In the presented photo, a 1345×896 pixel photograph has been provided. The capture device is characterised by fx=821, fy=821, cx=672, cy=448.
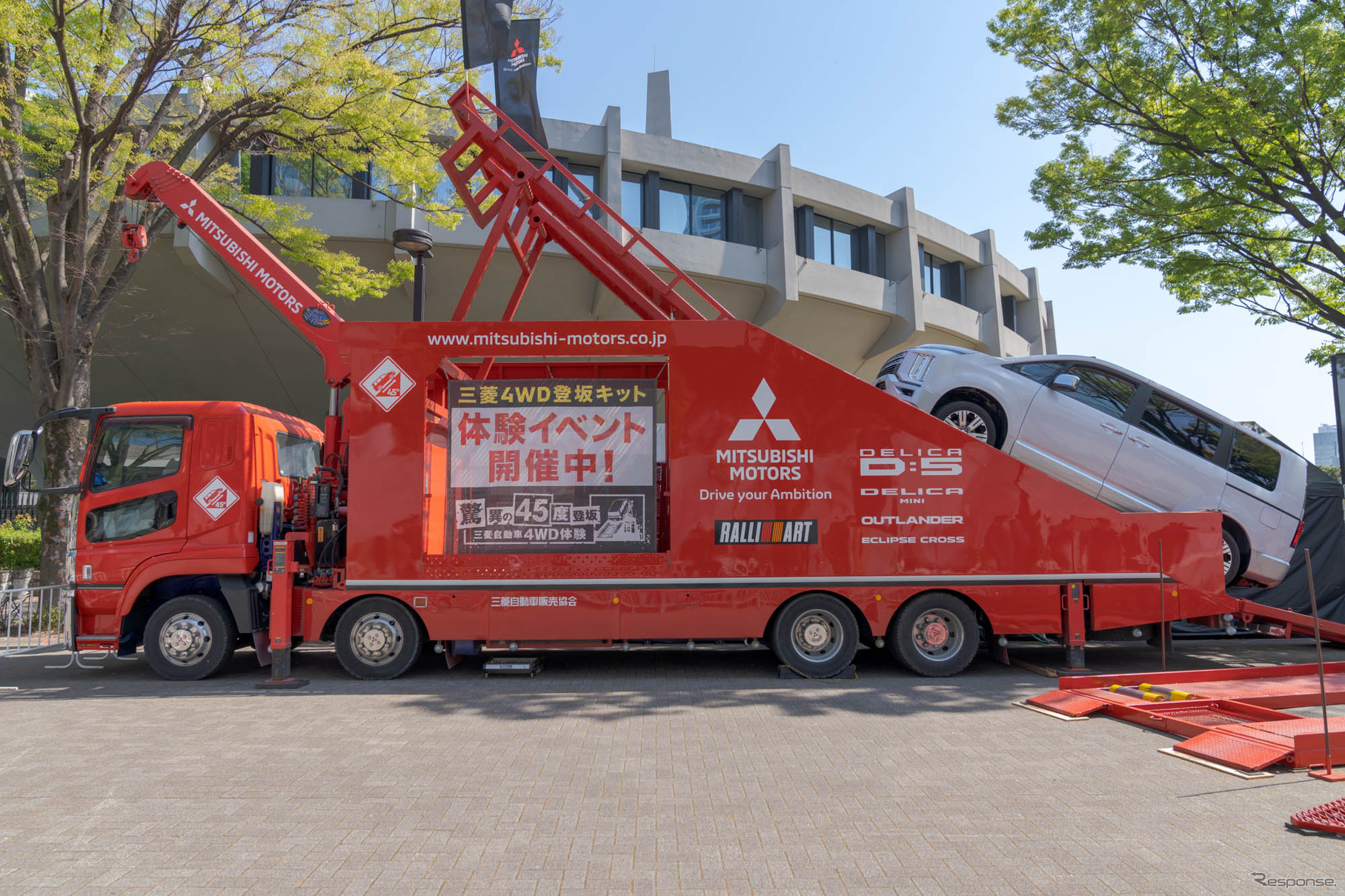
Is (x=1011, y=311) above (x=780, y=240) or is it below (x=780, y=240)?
above

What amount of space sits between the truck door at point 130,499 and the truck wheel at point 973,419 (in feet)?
25.6

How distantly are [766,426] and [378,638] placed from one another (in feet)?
13.9

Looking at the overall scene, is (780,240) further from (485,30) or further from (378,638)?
(378,638)

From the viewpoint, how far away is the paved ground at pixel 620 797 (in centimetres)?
363

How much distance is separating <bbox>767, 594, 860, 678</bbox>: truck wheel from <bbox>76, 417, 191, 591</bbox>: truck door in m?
5.91

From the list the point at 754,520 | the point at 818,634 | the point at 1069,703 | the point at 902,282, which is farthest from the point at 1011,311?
the point at 1069,703

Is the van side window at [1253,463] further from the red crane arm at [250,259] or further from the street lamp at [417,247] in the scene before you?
the street lamp at [417,247]

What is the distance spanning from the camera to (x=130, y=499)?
8062 mm

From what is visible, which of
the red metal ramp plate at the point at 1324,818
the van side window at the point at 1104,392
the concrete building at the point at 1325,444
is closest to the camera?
the red metal ramp plate at the point at 1324,818

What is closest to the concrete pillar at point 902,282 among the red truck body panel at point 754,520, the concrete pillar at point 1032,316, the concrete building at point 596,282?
the concrete building at point 596,282

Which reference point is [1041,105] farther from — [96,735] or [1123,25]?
[96,735]

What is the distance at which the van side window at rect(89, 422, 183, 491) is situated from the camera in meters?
8.10

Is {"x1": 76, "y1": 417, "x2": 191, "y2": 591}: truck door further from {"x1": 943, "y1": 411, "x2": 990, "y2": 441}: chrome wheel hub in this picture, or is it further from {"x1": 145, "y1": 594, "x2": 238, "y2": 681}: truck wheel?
{"x1": 943, "y1": 411, "x2": 990, "y2": 441}: chrome wheel hub

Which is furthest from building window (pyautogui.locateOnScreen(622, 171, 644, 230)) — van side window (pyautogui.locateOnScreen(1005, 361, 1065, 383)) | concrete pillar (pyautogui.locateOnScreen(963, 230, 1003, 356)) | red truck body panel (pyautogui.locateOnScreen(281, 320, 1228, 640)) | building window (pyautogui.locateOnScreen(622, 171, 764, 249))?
red truck body panel (pyautogui.locateOnScreen(281, 320, 1228, 640))
